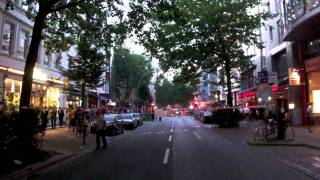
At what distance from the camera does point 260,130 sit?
23.5m

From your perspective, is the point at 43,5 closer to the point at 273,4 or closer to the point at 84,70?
the point at 84,70

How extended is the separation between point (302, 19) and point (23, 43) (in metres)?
20.7

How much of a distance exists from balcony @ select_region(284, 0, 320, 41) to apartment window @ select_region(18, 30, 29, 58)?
20032 mm

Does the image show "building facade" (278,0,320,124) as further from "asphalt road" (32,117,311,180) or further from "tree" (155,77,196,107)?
"tree" (155,77,196,107)

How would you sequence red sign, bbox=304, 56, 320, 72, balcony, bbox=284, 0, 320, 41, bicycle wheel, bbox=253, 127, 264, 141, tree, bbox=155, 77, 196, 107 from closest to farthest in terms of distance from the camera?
bicycle wheel, bbox=253, 127, 264, 141, balcony, bbox=284, 0, 320, 41, red sign, bbox=304, 56, 320, 72, tree, bbox=155, 77, 196, 107

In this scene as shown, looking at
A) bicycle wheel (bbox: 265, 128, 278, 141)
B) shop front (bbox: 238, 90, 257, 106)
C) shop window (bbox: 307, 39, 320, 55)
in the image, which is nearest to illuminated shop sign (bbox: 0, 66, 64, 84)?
bicycle wheel (bbox: 265, 128, 278, 141)

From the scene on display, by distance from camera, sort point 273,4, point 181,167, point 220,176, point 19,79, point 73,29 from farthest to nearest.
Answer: point 273,4, point 19,79, point 73,29, point 181,167, point 220,176

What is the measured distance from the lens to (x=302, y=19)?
29406mm

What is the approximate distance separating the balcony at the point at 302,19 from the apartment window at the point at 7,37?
2008 cm

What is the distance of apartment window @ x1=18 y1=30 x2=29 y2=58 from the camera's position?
3464cm

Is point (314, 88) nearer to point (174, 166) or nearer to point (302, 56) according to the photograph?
point (302, 56)

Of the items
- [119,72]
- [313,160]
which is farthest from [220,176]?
[119,72]

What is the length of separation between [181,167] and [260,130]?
11007 millimetres

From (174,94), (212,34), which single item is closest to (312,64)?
(212,34)
